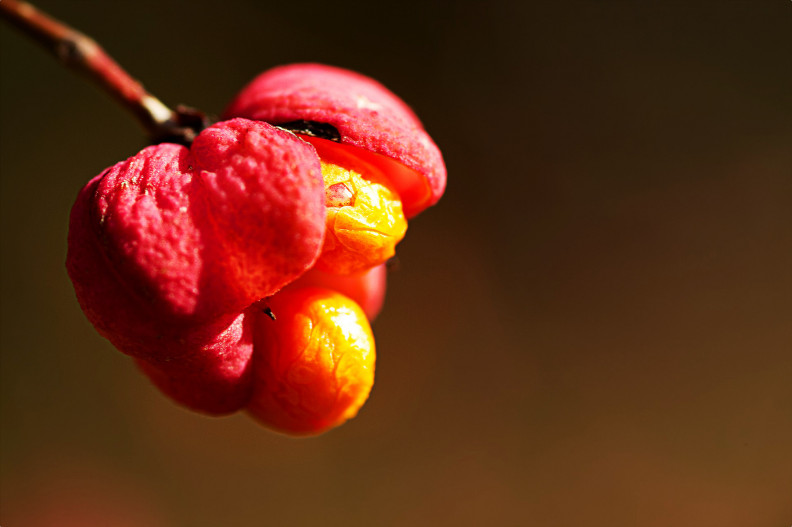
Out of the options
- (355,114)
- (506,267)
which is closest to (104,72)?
(355,114)

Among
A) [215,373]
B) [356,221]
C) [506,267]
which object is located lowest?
[215,373]

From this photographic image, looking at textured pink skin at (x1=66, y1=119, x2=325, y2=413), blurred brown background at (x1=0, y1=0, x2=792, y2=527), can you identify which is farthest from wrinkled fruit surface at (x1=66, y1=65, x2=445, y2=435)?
blurred brown background at (x1=0, y1=0, x2=792, y2=527)

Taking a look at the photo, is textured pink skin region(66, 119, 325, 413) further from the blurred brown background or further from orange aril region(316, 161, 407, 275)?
the blurred brown background

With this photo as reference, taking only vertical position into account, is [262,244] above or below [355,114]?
below

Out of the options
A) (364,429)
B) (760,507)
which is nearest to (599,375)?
(760,507)

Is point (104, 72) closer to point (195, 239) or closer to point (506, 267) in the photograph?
point (195, 239)

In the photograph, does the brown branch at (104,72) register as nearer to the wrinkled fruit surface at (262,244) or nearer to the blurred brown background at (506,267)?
the wrinkled fruit surface at (262,244)
